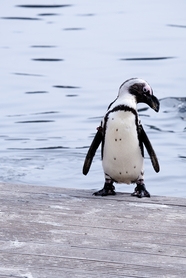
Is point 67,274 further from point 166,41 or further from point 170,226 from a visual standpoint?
point 166,41

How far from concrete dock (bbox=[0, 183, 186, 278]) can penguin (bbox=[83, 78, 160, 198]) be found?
13cm

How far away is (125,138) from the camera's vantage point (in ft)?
17.1

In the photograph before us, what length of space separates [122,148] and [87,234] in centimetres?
85

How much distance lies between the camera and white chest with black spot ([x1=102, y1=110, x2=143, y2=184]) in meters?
5.19

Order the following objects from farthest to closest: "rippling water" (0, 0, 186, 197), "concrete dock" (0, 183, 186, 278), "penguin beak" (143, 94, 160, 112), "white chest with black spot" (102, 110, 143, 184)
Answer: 1. "rippling water" (0, 0, 186, 197)
2. "penguin beak" (143, 94, 160, 112)
3. "white chest with black spot" (102, 110, 143, 184)
4. "concrete dock" (0, 183, 186, 278)

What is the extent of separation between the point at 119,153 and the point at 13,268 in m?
1.38

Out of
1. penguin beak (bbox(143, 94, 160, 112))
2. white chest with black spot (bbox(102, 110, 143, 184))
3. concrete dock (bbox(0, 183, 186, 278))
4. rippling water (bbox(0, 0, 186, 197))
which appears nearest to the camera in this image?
concrete dock (bbox(0, 183, 186, 278))

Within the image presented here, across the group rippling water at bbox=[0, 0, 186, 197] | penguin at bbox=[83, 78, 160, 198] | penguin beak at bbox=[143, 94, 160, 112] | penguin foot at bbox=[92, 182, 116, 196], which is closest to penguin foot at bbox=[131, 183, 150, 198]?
penguin at bbox=[83, 78, 160, 198]

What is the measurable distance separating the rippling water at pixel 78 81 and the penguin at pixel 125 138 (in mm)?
2967

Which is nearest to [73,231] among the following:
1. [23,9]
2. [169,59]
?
[169,59]

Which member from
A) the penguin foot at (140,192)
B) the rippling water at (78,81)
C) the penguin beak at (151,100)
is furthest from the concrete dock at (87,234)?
the rippling water at (78,81)

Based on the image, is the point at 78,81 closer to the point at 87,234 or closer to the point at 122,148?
the point at 122,148

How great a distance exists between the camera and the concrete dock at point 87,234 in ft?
13.4

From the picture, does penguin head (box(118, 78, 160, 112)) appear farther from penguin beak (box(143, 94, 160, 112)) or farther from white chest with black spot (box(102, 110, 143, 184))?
white chest with black spot (box(102, 110, 143, 184))
